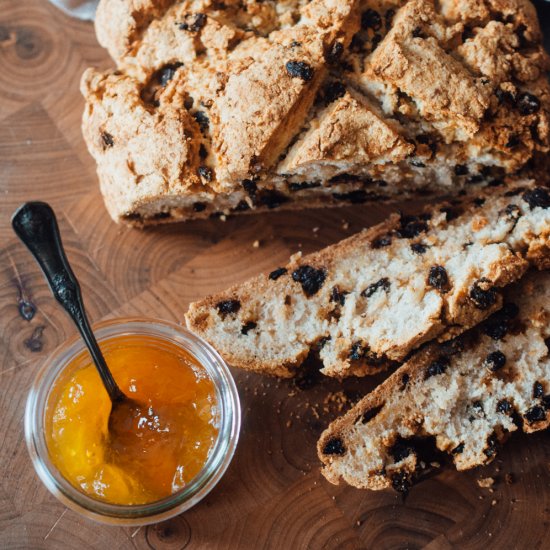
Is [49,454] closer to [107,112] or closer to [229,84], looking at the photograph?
[107,112]

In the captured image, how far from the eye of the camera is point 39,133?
423cm

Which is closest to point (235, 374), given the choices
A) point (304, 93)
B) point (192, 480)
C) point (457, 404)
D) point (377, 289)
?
point (192, 480)

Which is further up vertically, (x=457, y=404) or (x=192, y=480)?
(x=457, y=404)

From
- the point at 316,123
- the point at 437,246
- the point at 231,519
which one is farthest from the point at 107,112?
the point at 231,519

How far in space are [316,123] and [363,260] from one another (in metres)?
0.72

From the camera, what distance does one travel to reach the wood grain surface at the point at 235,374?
3773 mm

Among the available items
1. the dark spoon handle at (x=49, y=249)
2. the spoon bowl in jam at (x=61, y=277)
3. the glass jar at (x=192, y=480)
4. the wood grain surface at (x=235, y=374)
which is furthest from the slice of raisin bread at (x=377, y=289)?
the dark spoon handle at (x=49, y=249)

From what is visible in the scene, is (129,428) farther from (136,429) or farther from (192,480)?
(192,480)

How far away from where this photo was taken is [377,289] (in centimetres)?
376

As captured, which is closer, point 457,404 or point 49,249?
point 49,249

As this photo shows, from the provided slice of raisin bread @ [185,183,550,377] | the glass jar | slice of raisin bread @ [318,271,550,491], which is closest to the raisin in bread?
slice of raisin bread @ [185,183,550,377]

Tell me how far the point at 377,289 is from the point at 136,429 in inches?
51.8

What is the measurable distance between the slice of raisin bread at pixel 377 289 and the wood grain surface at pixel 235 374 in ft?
0.81

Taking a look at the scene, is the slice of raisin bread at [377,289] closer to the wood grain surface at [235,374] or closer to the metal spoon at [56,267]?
the wood grain surface at [235,374]
